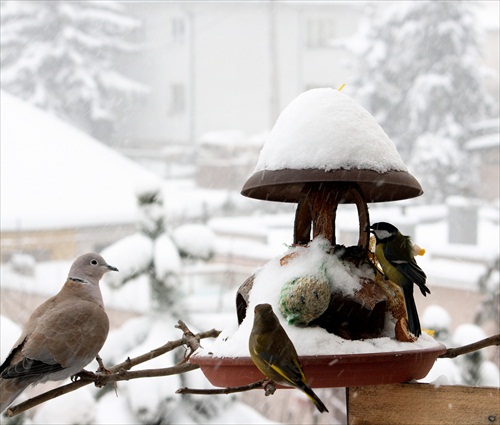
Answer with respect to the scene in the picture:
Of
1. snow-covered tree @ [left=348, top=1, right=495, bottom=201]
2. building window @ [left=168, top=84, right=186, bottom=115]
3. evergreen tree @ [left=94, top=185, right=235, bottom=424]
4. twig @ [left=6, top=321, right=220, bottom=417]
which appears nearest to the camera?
twig @ [left=6, top=321, right=220, bottom=417]

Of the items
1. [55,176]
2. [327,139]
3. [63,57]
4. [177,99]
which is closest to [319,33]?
[177,99]

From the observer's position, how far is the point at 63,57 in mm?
17422

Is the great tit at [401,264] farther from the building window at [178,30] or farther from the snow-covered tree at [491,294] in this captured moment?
the building window at [178,30]

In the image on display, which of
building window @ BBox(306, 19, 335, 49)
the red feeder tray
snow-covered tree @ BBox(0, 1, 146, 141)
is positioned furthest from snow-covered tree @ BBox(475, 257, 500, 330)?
building window @ BBox(306, 19, 335, 49)

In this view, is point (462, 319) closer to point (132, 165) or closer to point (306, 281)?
point (132, 165)

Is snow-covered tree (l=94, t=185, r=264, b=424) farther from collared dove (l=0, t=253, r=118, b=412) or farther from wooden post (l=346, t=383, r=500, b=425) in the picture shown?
wooden post (l=346, t=383, r=500, b=425)

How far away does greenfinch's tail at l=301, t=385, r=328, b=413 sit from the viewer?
1.32 m

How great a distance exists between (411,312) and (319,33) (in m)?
18.4

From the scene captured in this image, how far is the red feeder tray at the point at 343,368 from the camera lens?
148 cm

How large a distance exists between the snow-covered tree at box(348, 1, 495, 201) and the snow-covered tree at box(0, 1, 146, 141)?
6.16 meters

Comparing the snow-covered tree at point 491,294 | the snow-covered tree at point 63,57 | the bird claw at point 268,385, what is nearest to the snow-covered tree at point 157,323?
the bird claw at point 268,385

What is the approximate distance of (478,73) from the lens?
16.0 metres

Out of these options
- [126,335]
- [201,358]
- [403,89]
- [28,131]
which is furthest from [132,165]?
[201,358]

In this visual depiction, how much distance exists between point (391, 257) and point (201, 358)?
1.58 ft
